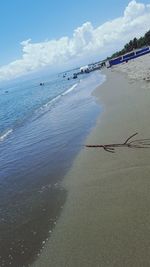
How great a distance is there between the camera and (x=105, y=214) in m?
8.25

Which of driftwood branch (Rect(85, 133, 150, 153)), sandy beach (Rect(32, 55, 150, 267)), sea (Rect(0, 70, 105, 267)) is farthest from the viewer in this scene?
driftwood branch (Rect(85, 133, 150, 153))

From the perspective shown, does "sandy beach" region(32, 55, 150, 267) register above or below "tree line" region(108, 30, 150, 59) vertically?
above

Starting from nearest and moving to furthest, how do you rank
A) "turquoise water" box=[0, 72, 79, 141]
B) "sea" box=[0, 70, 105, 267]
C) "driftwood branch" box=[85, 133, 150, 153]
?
"sea" box=[0, 70, 105, 267] → "driftwood branch" box=[85, 133, 150, 153] → "turquoise water" box=[0, 72, 79, 141]

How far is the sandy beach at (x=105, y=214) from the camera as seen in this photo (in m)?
6.70

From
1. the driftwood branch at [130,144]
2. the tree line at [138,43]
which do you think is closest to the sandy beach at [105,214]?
the driftwood branch at [130,144]

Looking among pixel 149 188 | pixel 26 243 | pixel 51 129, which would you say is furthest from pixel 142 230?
pixel 51 129

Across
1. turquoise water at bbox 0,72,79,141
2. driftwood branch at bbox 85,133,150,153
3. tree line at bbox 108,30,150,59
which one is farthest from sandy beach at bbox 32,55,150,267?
tree line at bbox 108,30,150,59

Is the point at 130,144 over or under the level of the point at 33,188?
over

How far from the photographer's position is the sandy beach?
6.70m

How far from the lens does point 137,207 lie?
8.05 meters

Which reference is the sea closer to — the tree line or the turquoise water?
the turquoise water

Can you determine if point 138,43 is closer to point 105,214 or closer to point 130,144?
point 130,144

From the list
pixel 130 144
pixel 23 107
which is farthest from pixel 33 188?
pixel 23 107

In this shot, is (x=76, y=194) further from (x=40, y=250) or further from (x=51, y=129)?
(x=51, y=129)
